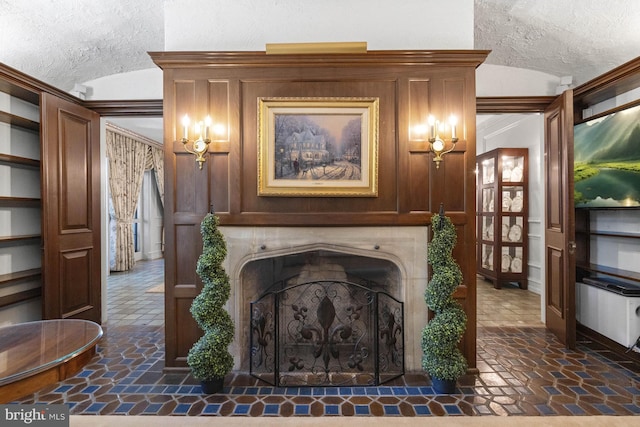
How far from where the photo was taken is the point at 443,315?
2.34 meters

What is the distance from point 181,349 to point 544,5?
4632 millimetres

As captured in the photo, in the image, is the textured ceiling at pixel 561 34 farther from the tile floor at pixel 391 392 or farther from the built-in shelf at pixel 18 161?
the built-in shelf at pixel 18 161

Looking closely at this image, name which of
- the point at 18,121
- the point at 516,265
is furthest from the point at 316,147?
the point at 516,265

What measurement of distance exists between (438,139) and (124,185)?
6849 mm

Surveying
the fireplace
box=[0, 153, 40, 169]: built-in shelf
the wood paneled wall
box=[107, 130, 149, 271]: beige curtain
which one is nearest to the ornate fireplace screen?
the fireplace

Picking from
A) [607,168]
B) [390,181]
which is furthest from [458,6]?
[607,168]

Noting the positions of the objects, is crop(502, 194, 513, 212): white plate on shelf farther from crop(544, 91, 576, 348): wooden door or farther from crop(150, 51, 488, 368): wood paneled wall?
crop(150, 51, 488, 368): wood paneled wall

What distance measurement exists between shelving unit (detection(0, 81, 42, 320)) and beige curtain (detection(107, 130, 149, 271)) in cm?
314

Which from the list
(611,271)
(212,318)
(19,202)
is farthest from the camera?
(611,271)

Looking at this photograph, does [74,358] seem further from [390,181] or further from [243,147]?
[390,181]

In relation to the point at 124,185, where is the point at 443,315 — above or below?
below

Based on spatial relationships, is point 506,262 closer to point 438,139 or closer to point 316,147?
point 438,139

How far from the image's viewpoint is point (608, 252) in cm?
335

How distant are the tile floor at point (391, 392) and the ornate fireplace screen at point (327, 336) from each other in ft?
0.47
